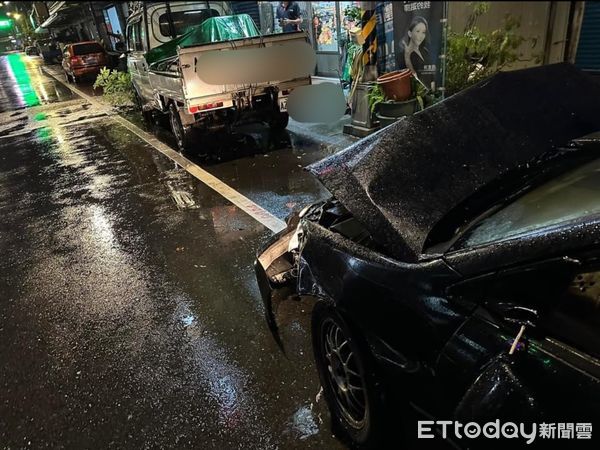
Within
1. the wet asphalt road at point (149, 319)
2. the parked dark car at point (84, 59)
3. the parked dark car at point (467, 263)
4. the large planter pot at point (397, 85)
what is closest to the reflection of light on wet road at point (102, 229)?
the wet asphalt road at point (149, 319)

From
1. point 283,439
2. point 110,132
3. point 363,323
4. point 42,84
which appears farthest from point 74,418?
point 42,84

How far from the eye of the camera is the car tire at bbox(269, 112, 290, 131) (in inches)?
337

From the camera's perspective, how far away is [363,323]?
2.04m

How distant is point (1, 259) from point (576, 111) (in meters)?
5.57

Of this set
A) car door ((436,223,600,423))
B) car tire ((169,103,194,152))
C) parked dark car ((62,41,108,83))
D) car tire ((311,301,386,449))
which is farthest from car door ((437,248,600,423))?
parked dark car ((62,41,108,83))

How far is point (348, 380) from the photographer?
228cm

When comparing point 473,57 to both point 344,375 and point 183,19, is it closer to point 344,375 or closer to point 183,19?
point 344,375

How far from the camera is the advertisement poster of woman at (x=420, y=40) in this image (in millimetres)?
6298

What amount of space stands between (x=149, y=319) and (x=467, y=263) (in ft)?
9.10

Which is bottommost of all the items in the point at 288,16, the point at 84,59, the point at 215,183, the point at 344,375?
the point at 215,183

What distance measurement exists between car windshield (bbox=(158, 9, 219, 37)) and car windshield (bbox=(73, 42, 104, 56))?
50.9ft

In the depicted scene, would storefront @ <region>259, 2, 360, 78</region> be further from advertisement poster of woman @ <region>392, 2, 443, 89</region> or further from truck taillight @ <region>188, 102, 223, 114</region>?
truck taillight @ <region>188, 102, 223, 114</region>

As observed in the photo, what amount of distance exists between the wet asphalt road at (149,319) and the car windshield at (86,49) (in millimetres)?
17553

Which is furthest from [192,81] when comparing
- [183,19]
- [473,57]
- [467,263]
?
[467,263]
